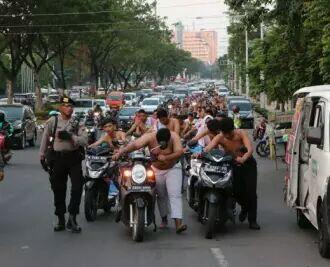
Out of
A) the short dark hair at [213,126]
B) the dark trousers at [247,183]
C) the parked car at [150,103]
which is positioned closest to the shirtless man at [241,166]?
the dark trousers at [247,183]

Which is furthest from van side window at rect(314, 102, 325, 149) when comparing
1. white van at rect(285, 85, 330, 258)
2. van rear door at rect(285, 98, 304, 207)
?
van rear door at rect(285, 98, 304, 207)

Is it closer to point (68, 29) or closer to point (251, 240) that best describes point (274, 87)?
point (251, 240)

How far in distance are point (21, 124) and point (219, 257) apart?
1921 cm

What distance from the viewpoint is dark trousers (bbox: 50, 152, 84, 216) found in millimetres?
9852

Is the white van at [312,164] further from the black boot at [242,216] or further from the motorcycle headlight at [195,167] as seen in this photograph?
the motorcycle headlight at [195,167]

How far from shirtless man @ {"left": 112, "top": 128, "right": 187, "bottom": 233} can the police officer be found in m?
0.55

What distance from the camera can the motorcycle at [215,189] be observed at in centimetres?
934

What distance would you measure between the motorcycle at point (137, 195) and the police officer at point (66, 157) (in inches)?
29.2

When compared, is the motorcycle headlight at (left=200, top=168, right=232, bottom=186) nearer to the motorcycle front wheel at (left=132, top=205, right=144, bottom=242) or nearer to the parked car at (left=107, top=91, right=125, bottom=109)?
the motorcycle front wheel at (left=132, top=205, right=144, bottom=242)

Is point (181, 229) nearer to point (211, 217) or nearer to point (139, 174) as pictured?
point (211, 217)

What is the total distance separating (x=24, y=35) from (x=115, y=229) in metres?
36.4

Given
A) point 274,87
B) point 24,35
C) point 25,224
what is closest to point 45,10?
point 24,35

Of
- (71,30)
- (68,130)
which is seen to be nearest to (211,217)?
(68,130)

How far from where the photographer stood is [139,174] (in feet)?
30.4
